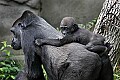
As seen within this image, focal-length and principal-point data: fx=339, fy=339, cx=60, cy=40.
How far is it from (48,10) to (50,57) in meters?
3.84

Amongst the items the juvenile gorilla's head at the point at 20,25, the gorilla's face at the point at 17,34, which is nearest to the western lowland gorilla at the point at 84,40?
the juvenile gorilla's head at the point at 20,25

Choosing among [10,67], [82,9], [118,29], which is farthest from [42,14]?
[118,29]

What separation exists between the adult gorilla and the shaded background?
2585 mm

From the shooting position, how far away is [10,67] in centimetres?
Answer: 563

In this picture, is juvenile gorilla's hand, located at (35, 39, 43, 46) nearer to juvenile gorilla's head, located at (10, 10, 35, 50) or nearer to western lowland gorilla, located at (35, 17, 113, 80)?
western lowland gorilla, located at (35, 17, 113, 80)

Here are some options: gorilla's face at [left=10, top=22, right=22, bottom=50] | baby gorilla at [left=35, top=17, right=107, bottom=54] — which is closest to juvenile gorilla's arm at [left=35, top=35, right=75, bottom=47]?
baby gorilla at [left=35, top=17, right=107, bottom=54]

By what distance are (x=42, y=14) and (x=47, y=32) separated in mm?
3554

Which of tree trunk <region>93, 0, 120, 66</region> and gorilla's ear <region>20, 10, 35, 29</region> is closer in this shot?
gorilla's ear <region>20, 10, 35, 29</region>

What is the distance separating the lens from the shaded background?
20.3 ft

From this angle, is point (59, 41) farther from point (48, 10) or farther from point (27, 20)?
point (48, 10)

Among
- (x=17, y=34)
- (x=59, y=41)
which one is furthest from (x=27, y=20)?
(x=59, y=41)

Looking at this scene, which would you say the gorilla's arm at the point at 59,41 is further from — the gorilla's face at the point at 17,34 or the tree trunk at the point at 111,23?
the tree trunk at the point at 111,23

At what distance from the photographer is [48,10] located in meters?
7.08

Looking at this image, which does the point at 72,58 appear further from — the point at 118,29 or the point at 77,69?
the point at 118,29
